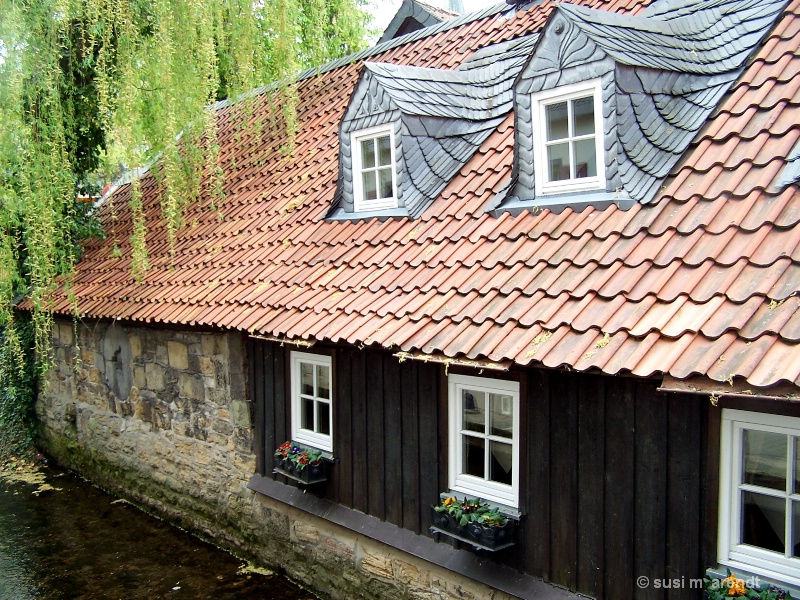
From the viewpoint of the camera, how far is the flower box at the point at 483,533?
4.35 m

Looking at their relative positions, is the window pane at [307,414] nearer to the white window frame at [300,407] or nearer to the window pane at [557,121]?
the white window frame at [300,407]

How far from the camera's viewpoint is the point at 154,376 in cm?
819

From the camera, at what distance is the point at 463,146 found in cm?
623

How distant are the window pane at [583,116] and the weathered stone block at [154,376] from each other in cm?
517

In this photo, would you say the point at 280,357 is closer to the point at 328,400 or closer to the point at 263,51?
the point at 328,400

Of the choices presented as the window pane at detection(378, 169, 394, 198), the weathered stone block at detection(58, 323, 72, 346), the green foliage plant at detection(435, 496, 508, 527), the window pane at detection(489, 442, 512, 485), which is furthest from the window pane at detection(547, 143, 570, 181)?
the weathered stone block at detection(58, 323, 72, 346)

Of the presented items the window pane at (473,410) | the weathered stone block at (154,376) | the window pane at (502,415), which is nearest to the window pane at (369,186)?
the window pane at (473,410)

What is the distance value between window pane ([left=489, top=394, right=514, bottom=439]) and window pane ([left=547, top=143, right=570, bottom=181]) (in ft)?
5.11

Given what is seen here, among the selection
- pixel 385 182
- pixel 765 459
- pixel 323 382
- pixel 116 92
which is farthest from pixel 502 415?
pixel 116 92

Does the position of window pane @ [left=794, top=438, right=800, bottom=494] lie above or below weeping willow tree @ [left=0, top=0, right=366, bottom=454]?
below

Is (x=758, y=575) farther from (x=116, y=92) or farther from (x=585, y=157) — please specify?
(x=116, y=92)

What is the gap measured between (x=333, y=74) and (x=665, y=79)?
5.10 m

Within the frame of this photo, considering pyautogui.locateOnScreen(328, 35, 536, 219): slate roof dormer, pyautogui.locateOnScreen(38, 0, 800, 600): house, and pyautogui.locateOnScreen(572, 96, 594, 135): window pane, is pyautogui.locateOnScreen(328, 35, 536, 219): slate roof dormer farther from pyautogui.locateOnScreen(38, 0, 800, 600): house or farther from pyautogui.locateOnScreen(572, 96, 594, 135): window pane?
pyautogui.locateOnScreen(572, 96, 594, 135): window pane

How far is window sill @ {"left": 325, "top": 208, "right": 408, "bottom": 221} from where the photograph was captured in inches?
240
